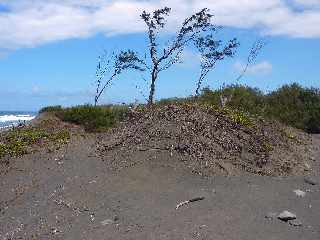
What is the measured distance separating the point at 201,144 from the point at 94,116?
778cm

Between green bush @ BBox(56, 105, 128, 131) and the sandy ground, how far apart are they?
20.8ft

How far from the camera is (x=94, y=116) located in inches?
725

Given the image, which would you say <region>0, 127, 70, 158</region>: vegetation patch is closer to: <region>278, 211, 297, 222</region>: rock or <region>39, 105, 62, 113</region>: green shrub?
<region>278, 211, 297, 222</region>: rock

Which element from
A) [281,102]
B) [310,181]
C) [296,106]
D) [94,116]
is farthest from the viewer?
[281,102]

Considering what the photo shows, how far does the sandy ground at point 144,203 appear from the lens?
809 centimetres

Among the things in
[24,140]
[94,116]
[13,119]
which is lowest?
[13,119]

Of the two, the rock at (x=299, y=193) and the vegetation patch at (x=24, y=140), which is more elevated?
the vegetation patch at (x=24, y=140)

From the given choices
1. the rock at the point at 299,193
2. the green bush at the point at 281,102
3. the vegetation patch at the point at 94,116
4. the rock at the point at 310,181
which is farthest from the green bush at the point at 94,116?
the rock at the point at 299,193

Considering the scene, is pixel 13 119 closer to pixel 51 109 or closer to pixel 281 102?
pixel 51 109

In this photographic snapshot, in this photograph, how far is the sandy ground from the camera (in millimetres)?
8086

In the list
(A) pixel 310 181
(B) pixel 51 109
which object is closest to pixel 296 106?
(B) pixel 51 109

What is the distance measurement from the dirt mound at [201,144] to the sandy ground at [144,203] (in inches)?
13.6

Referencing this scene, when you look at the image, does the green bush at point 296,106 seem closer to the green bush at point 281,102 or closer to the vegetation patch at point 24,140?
the green bush at point 281,102

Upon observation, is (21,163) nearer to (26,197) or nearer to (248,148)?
(26,197)
